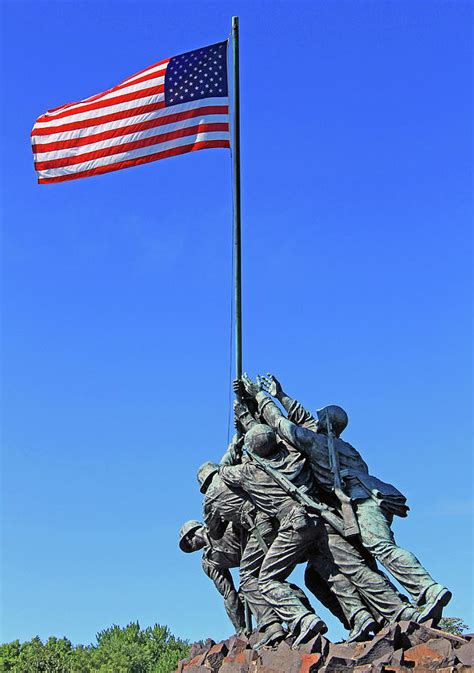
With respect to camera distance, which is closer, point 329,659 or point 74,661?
point 329,659

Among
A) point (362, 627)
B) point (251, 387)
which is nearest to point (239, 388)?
point (251, 387)

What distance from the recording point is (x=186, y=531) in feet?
54.3

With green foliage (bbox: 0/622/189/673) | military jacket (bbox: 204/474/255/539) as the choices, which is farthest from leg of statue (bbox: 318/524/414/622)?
green foliage (bbox: 0/622/189/673)

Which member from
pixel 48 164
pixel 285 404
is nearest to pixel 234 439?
pixel 285 404

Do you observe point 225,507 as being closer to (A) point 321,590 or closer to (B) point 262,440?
(B) point 262,440

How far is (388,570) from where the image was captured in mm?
14211

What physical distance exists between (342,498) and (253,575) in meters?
1.64

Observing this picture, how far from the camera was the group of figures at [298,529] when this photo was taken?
1417cm

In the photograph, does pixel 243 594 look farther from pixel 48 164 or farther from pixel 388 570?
pixel 48 164

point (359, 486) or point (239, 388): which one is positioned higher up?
point (239, 388)

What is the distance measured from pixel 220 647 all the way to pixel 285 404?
3436 millimetres

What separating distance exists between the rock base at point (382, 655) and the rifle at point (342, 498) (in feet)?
5.38

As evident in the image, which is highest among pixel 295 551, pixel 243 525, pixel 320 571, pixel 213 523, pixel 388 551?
pixel 213 523

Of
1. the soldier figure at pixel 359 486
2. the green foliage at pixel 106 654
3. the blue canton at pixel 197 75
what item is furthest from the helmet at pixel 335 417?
the green foliage at pixel 106 654
